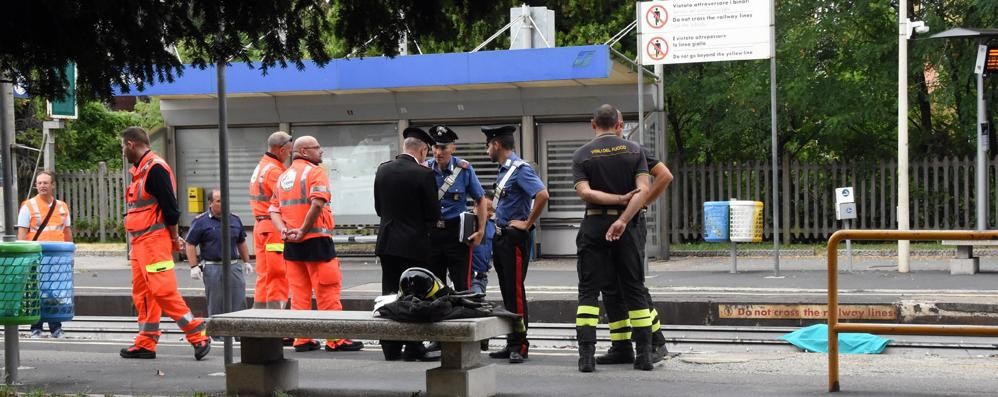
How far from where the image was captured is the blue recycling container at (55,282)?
9.48 meters

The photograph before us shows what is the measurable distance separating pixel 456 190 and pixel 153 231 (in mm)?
2364

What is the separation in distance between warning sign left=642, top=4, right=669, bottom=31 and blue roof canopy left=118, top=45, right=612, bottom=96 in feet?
4.53

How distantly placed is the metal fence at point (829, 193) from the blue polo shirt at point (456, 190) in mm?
13383

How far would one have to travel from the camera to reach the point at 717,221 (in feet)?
60.8

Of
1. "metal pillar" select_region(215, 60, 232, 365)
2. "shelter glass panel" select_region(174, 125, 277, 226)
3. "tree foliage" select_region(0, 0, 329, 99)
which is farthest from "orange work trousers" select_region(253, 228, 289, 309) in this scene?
"shelter glass panel" select_region(174, 125, 277, 226)

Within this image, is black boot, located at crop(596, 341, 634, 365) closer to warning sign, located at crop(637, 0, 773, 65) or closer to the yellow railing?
the yellow railing

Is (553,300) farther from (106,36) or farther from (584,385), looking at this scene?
(106,36)

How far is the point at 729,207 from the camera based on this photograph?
1850 cm

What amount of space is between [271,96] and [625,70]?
659 cm

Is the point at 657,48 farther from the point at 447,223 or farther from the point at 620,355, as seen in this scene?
the point at 620,355

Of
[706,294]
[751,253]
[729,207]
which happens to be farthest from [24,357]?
[751,253]

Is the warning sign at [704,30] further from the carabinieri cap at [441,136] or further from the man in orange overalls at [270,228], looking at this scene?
the carabinieri cap at [441,136]

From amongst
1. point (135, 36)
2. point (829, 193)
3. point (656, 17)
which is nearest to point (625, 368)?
point (135, 36)

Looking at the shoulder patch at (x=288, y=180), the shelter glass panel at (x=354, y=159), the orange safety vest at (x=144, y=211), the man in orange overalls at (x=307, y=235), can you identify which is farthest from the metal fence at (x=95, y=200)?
the orange safety vest at (x=144, y=211)
